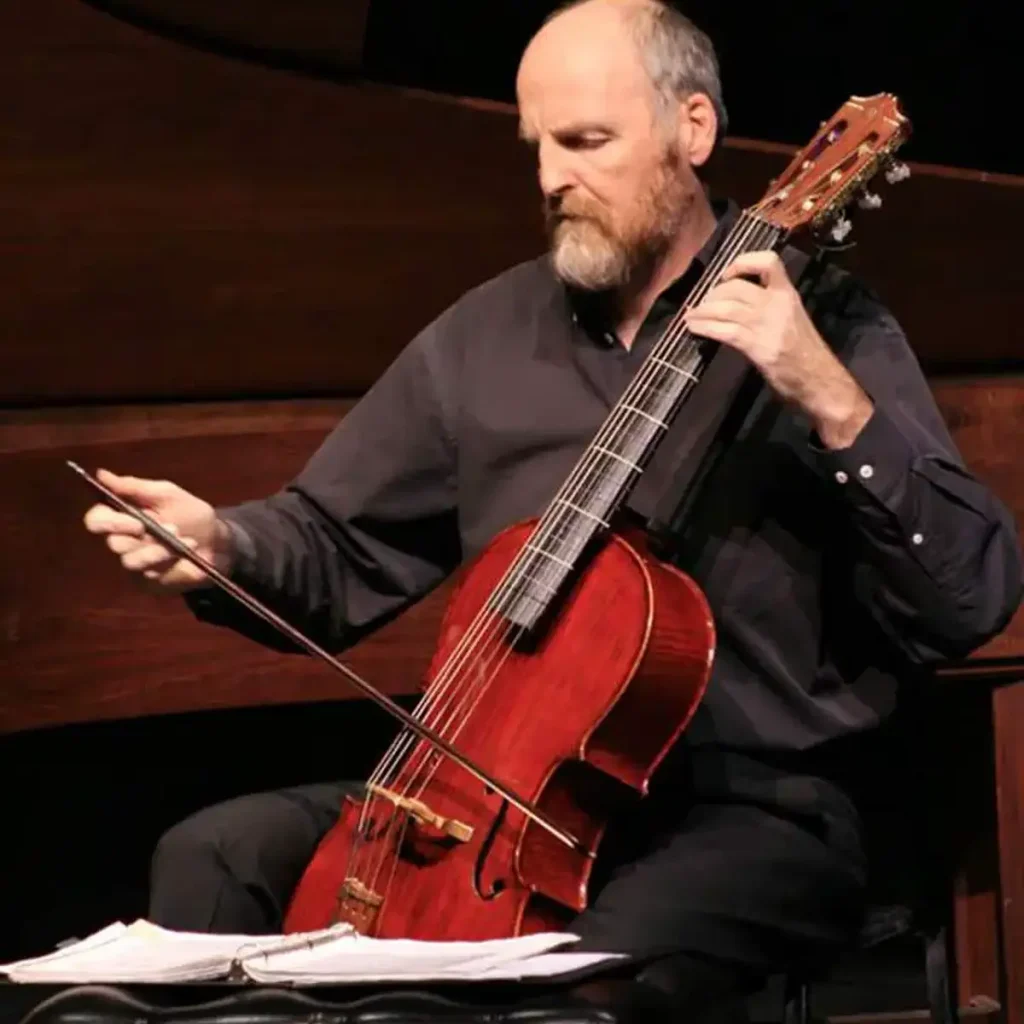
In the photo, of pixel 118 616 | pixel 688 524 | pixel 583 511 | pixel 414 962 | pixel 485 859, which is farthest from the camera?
pixel 118 616

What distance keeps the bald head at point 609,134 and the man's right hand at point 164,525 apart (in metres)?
0.40

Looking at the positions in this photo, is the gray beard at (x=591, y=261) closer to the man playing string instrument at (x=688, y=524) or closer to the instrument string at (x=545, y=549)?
the man playing string instrument at (x=688, y=524)

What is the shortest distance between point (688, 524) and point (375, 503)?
34 cm

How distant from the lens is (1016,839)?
1.97m

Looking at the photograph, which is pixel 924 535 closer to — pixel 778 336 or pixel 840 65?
pixel 778 336

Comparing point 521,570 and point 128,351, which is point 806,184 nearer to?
point 521,570

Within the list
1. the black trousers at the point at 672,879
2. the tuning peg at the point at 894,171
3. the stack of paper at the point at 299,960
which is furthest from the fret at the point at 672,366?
the stack of paper at the point at 299,960

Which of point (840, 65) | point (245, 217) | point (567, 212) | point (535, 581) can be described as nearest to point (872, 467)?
point (535, 581)

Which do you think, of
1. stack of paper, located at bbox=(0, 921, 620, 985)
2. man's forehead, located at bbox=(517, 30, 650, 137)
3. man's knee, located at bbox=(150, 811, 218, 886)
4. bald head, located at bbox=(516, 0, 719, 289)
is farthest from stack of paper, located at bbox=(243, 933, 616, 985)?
man's forehead, located at bbox=(517, 30, 650, 137)

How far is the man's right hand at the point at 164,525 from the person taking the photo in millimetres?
1498

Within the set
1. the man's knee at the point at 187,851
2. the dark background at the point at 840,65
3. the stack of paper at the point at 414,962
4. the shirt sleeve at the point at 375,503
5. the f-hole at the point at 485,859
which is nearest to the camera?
the stack of paper at the point at 414,962

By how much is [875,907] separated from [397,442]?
0.63 metres

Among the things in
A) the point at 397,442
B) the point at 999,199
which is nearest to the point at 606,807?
the point at 397,442

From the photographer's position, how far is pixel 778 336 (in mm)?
1410
